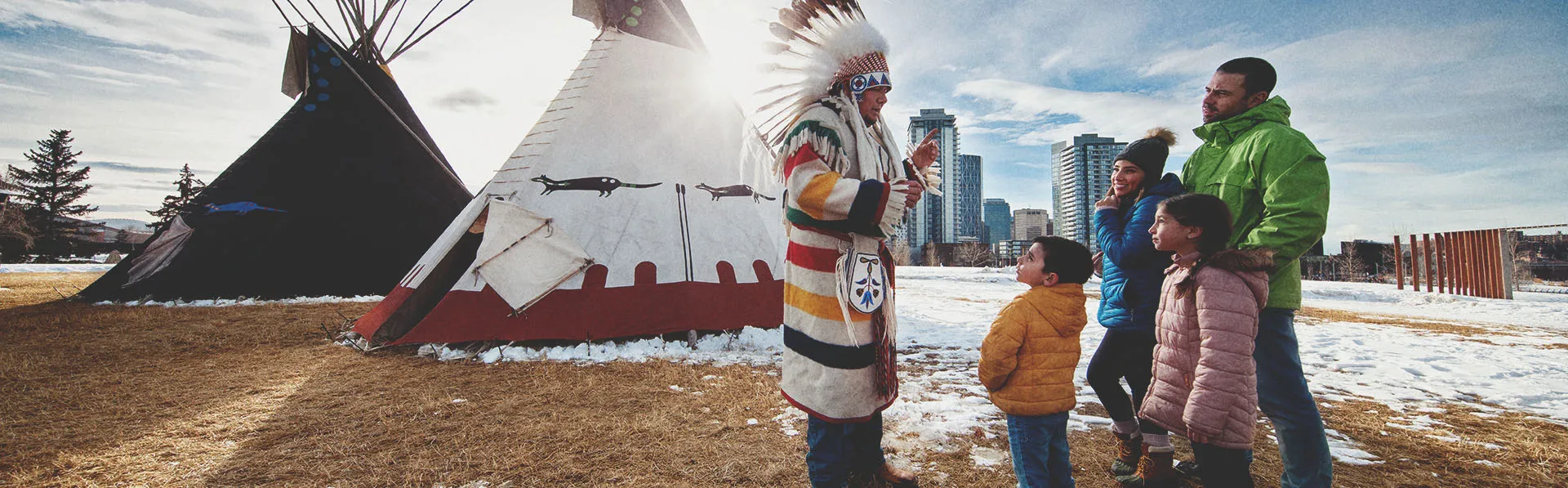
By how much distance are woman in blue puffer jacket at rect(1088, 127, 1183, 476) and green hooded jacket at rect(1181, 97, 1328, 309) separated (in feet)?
0.63

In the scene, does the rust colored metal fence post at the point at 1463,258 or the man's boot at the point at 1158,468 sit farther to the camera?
the rust colored metal fence post at the point at 1463,258

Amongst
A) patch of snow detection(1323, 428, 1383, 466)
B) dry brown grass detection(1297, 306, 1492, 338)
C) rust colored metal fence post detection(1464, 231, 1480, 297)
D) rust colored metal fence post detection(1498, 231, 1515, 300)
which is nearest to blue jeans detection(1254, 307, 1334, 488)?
patch of snow detection(1323, 428, 1383, 466)

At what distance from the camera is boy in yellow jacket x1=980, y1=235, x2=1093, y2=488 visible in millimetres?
1819

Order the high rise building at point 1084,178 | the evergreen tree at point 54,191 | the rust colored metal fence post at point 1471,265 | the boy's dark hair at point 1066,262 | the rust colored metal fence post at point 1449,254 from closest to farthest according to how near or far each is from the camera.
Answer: the boy's dark hair at point 1066,262
the rust colored metal fence post at point 1471,265
the rust colored metal fence post at point 1449,254
the evergreen tree at point 54,191
the high rise building at point 1084,178

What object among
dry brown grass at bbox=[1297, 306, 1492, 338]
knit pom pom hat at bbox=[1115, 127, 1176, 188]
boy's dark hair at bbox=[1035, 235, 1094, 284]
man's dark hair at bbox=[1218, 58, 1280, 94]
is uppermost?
man's dark hair at bbox=[1218, 58, 1280, 94]

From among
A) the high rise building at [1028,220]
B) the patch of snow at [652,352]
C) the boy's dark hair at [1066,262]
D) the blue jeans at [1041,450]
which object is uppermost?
the high rise building at [1028,220]

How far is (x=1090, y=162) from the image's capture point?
52.5m

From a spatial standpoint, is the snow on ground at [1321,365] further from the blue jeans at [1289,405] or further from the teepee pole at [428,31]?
the teepee pole at [428,31]

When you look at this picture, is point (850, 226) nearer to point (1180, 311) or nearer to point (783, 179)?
point (783, 179)

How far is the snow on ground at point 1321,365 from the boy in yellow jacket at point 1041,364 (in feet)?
2.28

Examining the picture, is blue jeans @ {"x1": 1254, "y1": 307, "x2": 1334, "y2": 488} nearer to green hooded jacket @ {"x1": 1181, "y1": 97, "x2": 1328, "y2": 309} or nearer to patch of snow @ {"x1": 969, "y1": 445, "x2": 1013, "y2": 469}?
green hooded jacket @ {"x1": 1181, "y1": 97, "x2": 1328, "y2": 309}

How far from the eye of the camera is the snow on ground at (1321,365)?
3.02m

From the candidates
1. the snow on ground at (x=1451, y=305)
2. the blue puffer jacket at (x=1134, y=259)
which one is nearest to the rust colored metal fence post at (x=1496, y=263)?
the snow on ground at (x=1451, y=305)

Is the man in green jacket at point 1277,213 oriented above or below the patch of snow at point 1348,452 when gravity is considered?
above
